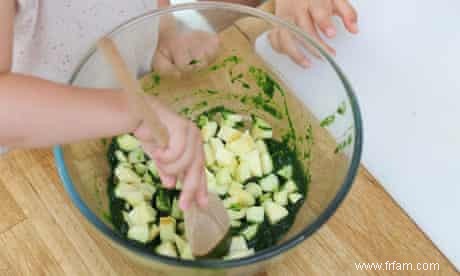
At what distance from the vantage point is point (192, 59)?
30.1 inches

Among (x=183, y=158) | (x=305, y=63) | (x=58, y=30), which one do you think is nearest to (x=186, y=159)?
(x=183, y=158)

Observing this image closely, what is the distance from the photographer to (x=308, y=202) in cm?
64

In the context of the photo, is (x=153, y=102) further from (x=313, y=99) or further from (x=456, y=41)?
(x=456, y=41)

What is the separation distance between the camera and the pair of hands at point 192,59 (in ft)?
1.77

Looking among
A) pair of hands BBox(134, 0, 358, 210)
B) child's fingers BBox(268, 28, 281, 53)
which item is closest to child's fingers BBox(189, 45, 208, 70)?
pair of hands BBox(134, 0, 358, 210)

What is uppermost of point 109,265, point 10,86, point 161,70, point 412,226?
point 10,86

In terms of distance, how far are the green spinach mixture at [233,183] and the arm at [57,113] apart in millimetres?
109

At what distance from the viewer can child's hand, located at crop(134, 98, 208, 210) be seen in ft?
1.75

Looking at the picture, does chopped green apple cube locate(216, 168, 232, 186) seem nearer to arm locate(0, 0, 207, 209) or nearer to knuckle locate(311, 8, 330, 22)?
arm locate(0, 0, 207, 209)

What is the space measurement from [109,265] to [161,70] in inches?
11.6

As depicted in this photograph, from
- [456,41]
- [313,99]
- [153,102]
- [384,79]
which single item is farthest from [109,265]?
[456,41]

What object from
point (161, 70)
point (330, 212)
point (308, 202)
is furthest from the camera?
point (161, 70)

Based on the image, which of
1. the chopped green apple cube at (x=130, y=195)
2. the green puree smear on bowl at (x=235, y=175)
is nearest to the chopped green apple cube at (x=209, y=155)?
the green puree smear on bowl at (x=235, y=175)

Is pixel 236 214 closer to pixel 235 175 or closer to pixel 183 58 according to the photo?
pixel 235 175
